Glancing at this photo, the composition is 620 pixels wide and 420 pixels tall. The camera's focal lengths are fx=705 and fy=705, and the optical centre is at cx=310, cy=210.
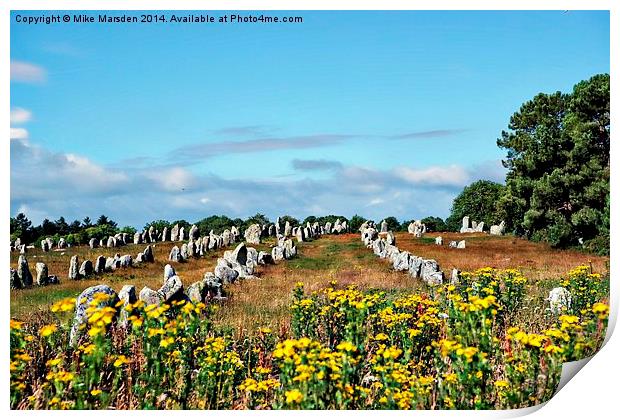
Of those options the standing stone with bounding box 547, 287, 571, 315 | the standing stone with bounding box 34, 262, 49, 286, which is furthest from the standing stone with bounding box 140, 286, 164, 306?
the standing stone with bounding box 34, 262, 49, 286

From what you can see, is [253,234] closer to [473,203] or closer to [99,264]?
[99,264]

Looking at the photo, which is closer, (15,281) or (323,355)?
(323,355)

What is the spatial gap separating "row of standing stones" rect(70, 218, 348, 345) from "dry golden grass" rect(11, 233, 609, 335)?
520 millimetres

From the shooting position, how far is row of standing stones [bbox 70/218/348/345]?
1055cm

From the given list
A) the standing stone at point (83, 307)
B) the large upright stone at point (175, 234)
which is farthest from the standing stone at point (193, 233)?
the standing stone at point (83, 307)

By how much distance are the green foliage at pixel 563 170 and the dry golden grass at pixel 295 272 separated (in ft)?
2.96

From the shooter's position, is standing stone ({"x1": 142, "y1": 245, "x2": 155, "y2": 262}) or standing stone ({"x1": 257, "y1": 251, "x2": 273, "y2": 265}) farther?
standing stone ({"x1": 142, "y1": 245, "x2": 155, "y2": 262})

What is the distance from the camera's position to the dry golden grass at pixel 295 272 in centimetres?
1410

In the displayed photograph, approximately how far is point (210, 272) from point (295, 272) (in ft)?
14.9

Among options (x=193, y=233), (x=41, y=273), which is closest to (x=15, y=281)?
(x=41, y=273)

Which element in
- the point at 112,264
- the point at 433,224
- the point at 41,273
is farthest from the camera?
the point at 433,224

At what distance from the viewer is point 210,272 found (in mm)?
19844

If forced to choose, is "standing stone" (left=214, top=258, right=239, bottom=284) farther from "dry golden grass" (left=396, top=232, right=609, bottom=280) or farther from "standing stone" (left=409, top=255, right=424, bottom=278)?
"dry golden grass" (left=396, top=232, right=609, bottom=280)
